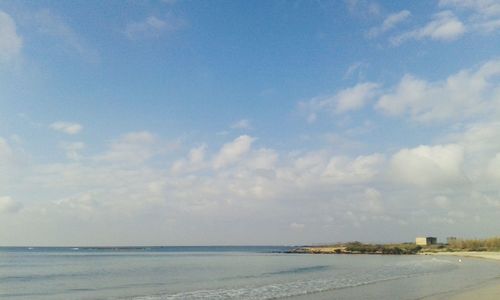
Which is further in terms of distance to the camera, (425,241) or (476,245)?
(425,241)

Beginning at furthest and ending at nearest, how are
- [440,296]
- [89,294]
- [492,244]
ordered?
[492,244], [89,294], [440,296]

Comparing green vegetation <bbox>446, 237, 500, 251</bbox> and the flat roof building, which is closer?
green vegetation <bbox>446, 237, 500, 251</bbox>

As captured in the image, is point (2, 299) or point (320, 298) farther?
point (2, 299)

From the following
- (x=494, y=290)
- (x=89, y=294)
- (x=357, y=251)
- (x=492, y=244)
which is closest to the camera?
(x=494, y=290)

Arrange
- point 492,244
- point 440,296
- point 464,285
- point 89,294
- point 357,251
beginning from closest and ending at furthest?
point 440,296, point 89,294, point 464,285, point 492,244, point 357,251

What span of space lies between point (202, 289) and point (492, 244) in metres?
120

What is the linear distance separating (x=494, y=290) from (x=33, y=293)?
36.3 metres

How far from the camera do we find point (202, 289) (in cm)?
3972

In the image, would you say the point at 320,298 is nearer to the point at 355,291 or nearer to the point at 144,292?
the point at 355,291

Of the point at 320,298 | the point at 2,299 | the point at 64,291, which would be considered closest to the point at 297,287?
the point at 320,298

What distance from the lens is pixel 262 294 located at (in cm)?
3519

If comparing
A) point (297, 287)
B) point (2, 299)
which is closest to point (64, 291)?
point (2, 299)

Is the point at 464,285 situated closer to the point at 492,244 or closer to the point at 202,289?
the point at 202,289

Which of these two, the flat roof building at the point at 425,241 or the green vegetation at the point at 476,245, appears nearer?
the green vegetation at the point at 476,245
